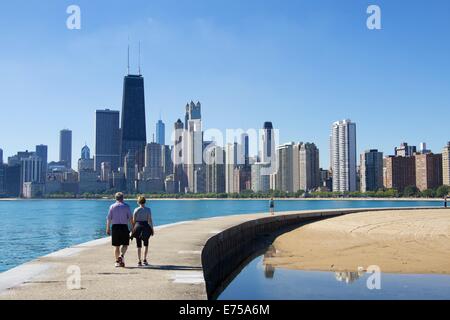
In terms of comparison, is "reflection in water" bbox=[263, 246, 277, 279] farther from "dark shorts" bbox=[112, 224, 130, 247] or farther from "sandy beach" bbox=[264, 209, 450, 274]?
"dark shorts" bbox=[112, 224, 130, 247]

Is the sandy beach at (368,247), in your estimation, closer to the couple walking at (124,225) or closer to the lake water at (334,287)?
the lake water at (334,287)

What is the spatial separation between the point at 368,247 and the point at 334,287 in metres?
11.7

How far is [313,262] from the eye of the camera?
875 inches

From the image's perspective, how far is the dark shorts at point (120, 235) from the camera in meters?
13.9

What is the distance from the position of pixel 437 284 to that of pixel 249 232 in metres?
18.3

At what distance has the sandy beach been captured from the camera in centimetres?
2094

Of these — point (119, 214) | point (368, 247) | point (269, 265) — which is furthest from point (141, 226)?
point (368, 247)

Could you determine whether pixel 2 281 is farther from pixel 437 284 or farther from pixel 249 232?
pixel 249 232

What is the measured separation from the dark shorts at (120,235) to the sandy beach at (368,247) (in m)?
9.28

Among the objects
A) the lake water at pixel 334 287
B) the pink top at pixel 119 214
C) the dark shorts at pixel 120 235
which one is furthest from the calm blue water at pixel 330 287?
the pink top at pixel 119 214

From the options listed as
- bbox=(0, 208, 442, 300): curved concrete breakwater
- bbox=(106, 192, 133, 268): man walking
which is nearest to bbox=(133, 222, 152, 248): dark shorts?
bbox=(106, 192, 133, 268): man walking

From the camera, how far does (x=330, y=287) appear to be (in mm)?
16406
